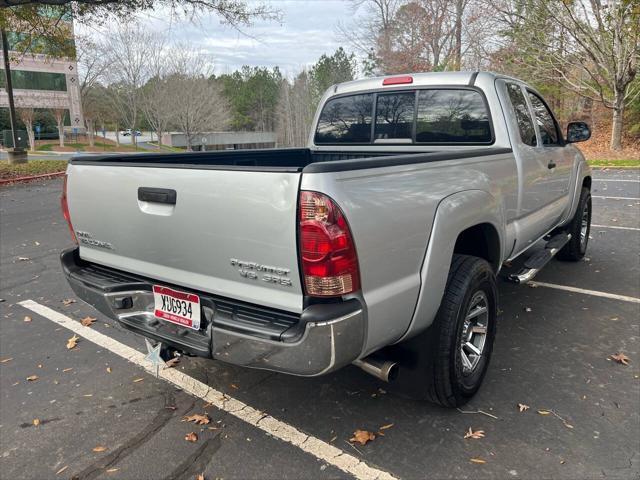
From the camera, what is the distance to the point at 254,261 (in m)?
2.12

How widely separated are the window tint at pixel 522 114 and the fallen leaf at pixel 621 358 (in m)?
1.77

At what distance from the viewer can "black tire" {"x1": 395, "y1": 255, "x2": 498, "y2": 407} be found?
2.59 metres

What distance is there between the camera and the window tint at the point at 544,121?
4.41 m

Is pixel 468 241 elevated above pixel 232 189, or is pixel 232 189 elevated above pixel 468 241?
pixel 232 189

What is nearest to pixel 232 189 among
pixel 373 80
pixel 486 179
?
pixel 486 179

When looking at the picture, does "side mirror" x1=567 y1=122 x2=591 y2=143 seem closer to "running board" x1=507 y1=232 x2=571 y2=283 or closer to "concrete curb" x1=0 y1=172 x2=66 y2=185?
"running board" x1=507 y1=232 x2=571 y2=283

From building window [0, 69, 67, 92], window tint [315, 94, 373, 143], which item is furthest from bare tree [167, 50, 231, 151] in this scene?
window tint [315, 94, 373, 143]

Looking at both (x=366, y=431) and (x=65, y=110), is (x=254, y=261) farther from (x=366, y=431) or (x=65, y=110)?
(x=65, y=110)

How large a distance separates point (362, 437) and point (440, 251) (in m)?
1.11

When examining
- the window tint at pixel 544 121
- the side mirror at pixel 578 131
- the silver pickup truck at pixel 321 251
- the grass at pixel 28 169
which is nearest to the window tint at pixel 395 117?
the silver pickup truck at pixel 321 251

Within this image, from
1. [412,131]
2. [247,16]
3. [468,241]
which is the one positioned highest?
[247,16]

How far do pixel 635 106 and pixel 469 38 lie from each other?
9637mm

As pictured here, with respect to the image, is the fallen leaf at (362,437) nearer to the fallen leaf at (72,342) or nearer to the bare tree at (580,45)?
the fallen leaf at (72,342)

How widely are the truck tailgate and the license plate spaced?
2.5 inches
